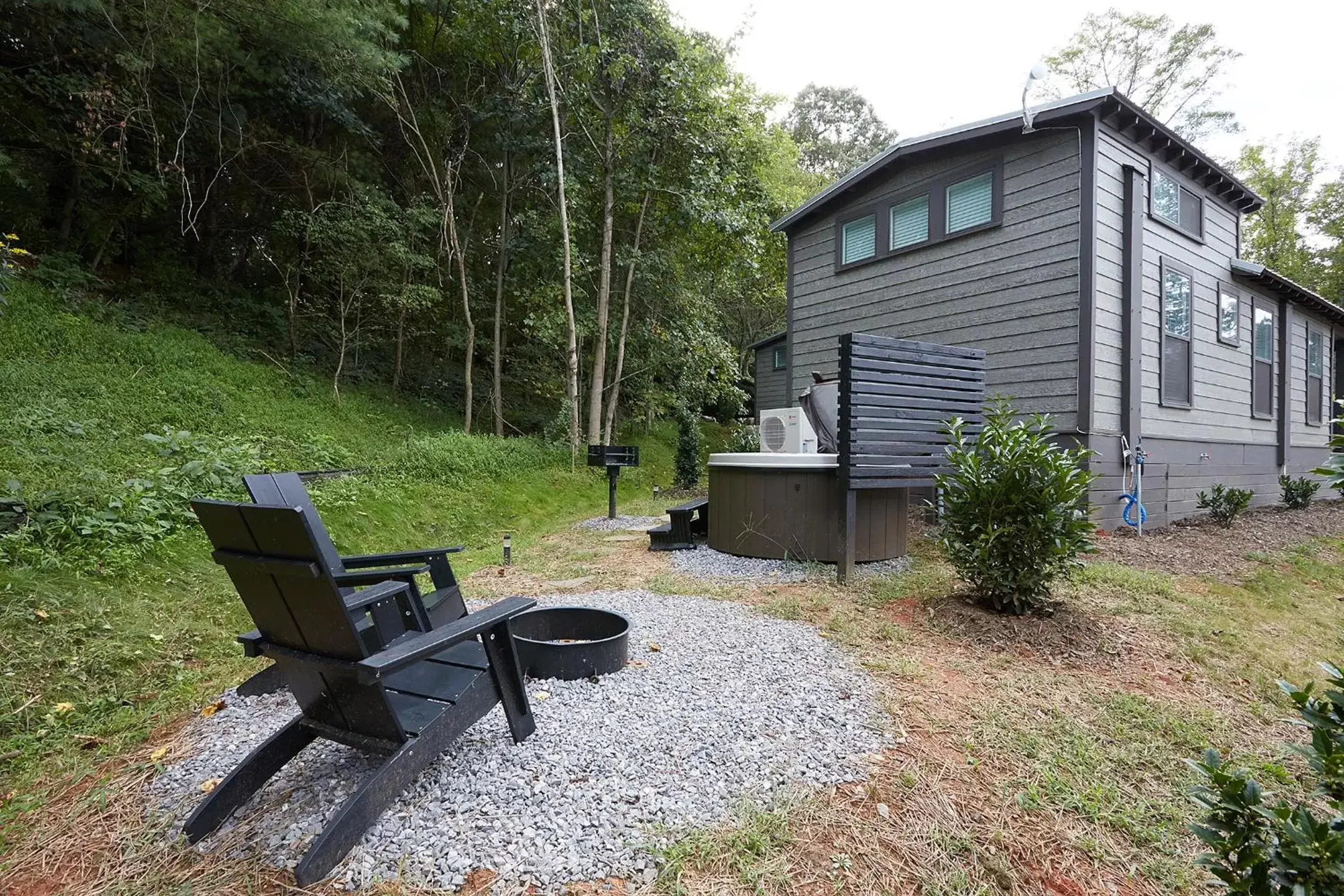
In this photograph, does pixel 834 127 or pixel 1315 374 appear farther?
pixel 834 127

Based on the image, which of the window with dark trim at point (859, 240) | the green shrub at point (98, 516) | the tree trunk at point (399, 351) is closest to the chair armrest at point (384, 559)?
the green shrub at point (98, 516)

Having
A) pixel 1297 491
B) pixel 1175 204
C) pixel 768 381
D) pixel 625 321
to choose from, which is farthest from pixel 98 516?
pixel 768 381

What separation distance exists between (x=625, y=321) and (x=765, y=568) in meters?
7.42

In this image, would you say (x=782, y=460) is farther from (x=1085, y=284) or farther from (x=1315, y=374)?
(x=1315, y=374)

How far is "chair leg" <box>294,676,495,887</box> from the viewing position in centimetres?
143

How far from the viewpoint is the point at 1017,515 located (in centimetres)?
339

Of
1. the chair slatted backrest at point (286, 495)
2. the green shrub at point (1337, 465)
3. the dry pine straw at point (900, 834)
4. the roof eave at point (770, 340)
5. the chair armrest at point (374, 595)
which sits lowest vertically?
the dry pine straw at point (900, 834)

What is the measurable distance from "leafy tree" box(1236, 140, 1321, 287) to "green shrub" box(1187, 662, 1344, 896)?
2560cm

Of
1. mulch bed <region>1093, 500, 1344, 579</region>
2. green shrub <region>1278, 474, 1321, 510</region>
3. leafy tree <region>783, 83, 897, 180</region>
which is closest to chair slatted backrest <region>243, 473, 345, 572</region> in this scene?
mulch bed <region>1093, 500, 1344, 579</region>

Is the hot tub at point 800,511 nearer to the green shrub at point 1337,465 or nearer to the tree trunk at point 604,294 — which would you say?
the green shrub at point 1337,465

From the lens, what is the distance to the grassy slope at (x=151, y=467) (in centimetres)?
Result: 236

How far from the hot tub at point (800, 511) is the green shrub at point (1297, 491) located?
26.5ft

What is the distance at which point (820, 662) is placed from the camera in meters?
2.79

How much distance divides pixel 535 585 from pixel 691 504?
1.88m
